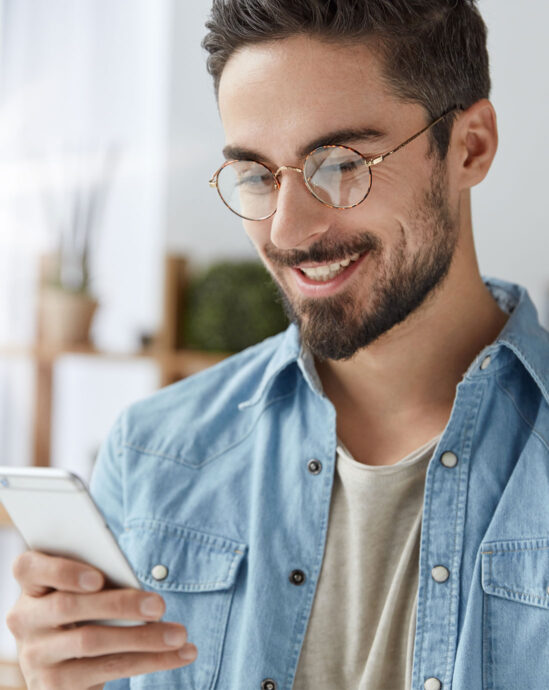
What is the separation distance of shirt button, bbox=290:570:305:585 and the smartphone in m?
0.28

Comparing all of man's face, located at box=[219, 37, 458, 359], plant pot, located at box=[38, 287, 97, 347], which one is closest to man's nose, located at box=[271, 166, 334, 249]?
man's face, located at box=[219, 37, 458, 359]

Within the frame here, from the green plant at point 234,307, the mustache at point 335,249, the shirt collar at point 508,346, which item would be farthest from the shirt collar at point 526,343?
the green plant at point 234,307

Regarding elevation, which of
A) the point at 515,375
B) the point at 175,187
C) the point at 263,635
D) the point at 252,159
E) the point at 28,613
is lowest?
the point at 263,635

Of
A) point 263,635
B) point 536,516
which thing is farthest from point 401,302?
point 263,635

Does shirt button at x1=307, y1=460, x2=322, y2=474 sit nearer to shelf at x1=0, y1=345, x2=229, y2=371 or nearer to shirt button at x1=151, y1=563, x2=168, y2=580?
shirt button at x1=151, y1=563, x2=168, y2=580

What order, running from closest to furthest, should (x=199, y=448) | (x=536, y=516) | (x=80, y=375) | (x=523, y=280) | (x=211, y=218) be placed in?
(x=536, y=516)
(x=199, y=448)
(x=523, y=280)
(x=211, y=218)
(x=80, y=375)

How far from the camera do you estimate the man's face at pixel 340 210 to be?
3.51 feet

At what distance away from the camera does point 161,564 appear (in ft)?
3.90

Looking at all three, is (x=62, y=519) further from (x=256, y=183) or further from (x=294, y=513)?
(x=256, y=183)

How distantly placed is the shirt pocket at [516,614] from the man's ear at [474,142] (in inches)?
20.6

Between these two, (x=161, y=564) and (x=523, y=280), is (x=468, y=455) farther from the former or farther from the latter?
(x=523, y=280)

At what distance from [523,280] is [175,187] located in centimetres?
130

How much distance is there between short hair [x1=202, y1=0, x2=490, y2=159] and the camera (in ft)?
3.54

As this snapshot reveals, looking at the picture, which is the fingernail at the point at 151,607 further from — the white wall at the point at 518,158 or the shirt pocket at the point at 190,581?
the white wall at the point at 518,158
